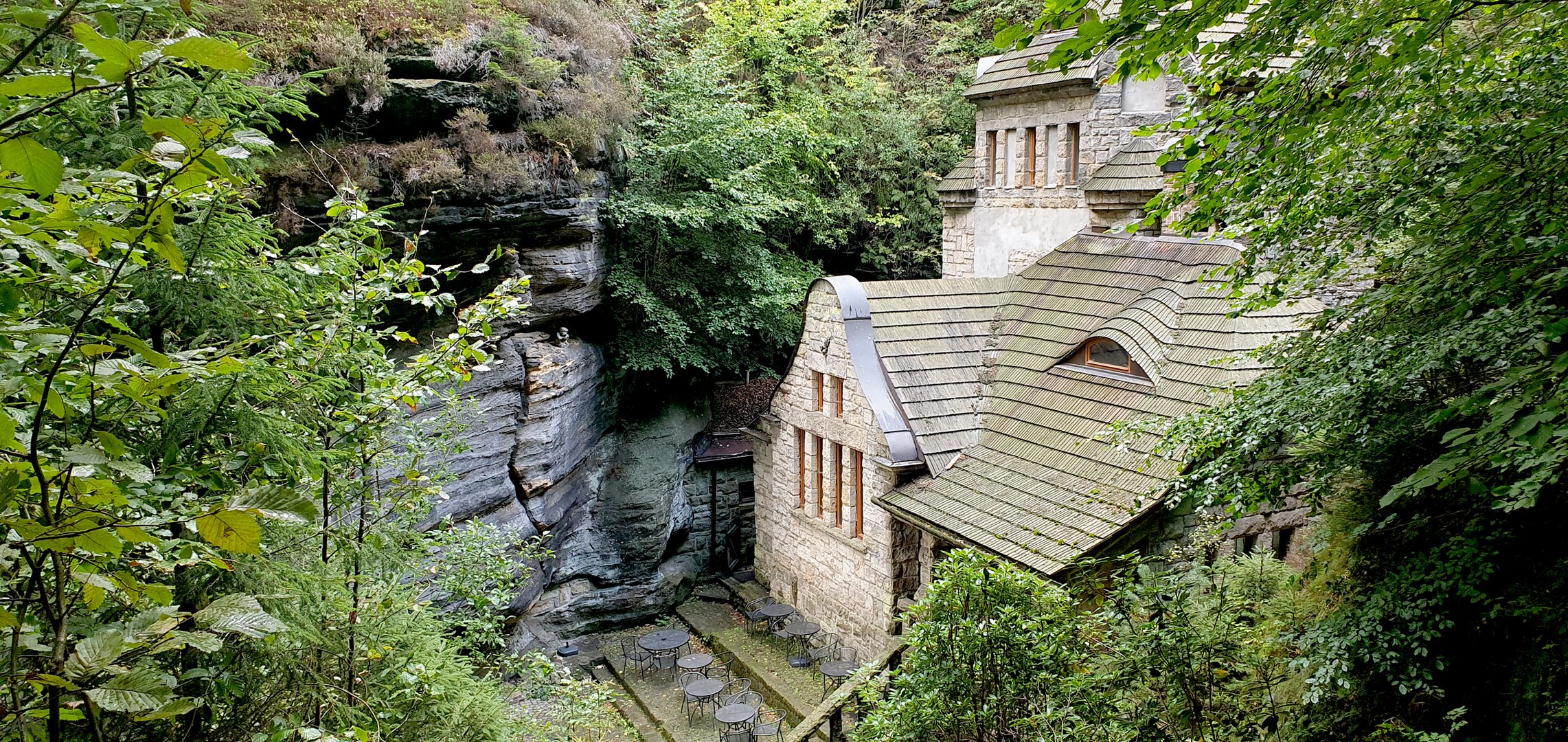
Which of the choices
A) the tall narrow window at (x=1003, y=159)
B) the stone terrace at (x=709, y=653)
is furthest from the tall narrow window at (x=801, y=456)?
the tall narrow window at (x=1003, y=159)

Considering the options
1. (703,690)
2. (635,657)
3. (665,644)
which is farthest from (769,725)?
(635,657)

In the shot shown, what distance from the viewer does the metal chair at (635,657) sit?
1338 centimetres

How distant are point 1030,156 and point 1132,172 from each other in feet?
7.17

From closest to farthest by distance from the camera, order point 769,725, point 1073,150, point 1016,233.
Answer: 1. point 769,725
2. point 1073,150
3. point 1016,233

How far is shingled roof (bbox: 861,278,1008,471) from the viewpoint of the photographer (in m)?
11.1

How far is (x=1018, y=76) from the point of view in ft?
42.5

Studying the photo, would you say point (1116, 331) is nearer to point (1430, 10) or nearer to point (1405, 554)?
point (1405, 554)

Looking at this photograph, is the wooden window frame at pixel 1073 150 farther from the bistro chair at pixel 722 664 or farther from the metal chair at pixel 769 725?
the bistro chair at pixel 722 664

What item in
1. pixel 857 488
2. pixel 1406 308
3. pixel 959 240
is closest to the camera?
pixel 1406 308

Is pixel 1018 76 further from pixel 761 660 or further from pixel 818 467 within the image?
pixel 761 660

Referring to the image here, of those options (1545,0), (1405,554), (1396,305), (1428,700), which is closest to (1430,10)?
(1545,0)

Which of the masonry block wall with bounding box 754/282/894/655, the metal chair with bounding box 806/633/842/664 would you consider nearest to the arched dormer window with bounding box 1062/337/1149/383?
the masonry block wall with bounding box 754/282/894/655

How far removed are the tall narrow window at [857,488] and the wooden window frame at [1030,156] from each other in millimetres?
4985

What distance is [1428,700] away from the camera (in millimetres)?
4461
